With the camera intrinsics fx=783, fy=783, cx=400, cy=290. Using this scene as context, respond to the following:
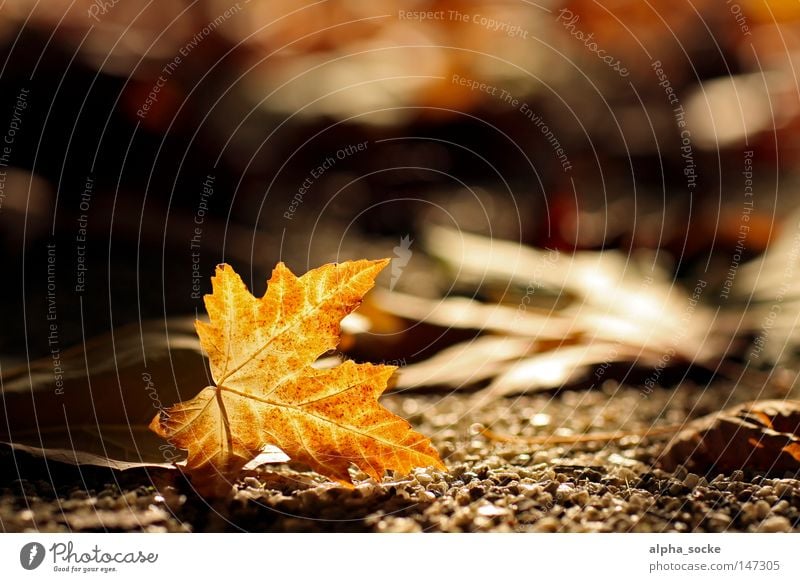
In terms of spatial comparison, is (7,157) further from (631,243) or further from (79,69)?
(631,243)

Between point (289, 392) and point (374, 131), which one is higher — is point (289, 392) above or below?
below

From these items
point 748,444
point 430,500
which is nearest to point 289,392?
point 430,500

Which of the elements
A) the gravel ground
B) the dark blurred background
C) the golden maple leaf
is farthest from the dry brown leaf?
the dark blurred background

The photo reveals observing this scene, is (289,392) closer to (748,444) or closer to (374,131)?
(748,444)

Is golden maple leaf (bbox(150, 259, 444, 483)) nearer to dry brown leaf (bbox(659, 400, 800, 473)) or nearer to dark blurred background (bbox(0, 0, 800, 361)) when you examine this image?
dry brown leaf (bbox(659, 400, 800, 473))

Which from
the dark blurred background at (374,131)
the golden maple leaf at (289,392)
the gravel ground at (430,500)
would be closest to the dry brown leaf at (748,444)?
the gravel ground at (430,500)

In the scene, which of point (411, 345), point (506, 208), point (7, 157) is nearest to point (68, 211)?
point (7, 157)
